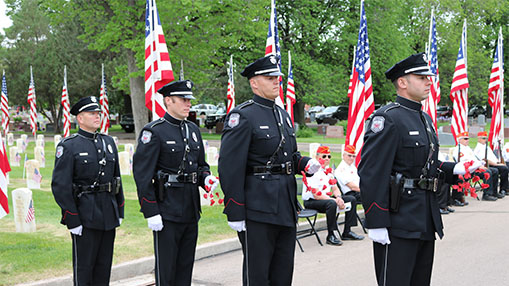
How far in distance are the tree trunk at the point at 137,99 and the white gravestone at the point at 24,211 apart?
13226 millimetres

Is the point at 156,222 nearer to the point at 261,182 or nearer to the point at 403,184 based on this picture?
the point at 261,182

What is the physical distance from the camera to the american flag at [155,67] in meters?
8.99

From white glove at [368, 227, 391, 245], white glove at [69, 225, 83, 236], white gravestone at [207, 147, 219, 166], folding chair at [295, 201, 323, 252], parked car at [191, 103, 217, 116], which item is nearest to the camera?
white glove at [368, 227, 391, 245]

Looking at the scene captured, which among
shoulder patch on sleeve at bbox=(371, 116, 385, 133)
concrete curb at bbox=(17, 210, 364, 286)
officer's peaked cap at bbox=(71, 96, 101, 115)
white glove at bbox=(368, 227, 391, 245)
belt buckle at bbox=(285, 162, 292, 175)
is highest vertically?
officer's peaked cap at bbox=(71, 96, 101, 115)

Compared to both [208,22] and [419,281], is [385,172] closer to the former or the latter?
[419,281]

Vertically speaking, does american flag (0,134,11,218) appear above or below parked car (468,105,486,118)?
below

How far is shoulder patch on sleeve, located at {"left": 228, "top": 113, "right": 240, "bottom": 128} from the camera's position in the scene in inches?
179

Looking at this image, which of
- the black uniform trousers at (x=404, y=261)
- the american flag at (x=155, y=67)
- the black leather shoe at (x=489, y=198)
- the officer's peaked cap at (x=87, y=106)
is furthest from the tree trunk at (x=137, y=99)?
the black uniform trousers at (x=404, y=261)

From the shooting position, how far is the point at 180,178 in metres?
5.21

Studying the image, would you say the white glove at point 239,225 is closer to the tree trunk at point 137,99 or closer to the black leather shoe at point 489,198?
the black leather shoe at point 489,198

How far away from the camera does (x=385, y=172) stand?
4129mm

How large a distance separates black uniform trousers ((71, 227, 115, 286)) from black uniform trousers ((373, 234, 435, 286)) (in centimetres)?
260

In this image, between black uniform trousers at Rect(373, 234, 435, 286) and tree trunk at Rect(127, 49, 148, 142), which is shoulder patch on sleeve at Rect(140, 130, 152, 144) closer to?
black uniform trousers at Rect(373, 234, 435, 286)

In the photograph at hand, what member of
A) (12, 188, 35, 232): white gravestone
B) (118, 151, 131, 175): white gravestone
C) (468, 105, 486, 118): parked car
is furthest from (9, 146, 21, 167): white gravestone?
(468, 105, 486, 118): parked car
